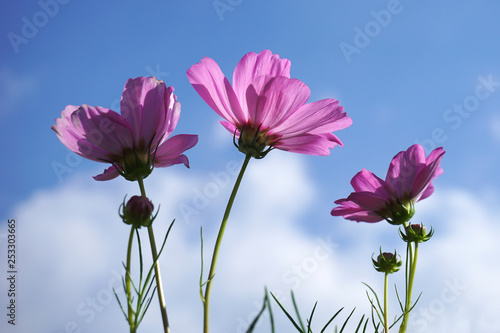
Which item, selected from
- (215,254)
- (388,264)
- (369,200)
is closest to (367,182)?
(369,200)

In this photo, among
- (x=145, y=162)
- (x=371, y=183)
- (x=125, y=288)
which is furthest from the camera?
(x=371, y=183)

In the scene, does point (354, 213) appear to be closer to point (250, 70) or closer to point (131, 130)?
point (250, 70)

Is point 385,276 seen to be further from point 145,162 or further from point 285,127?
point 145,162

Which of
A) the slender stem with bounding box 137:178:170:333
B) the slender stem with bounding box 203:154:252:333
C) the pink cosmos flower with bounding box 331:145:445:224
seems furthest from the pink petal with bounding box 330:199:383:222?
the slender stem with bounding box 137:178:170:333

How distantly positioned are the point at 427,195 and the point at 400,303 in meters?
0.21

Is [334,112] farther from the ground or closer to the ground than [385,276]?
farther from the ground

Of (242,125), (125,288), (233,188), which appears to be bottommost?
(125,288)

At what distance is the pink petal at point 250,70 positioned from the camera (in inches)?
27.8

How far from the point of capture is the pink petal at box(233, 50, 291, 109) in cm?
71

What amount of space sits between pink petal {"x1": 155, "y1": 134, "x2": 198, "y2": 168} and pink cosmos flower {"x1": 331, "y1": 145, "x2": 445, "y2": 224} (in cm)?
29

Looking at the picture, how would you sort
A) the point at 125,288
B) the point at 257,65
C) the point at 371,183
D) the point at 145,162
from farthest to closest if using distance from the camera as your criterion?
the point at 371,183
the point at 257,65
the point at 145,162
the point at 125,288

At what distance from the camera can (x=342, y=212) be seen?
2.77 ft

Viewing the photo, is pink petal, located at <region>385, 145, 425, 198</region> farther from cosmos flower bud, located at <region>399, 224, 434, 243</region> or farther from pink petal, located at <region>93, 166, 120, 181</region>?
pink petal, located at <region>93, 166, 120, 181</region>

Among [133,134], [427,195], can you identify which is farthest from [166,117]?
[427,195]
